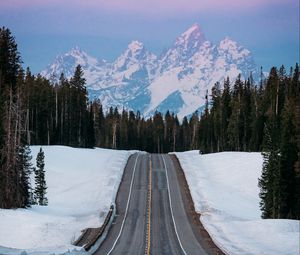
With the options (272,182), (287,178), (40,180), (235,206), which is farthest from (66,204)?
(287,178)

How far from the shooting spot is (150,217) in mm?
50531

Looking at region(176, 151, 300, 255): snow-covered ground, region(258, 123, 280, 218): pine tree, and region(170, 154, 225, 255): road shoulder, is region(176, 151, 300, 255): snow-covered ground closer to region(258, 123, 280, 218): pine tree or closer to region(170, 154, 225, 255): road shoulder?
region(170, 154, 225, 255): road shoulder

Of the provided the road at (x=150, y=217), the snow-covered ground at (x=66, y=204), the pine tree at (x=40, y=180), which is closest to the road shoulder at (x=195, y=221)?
the road at (x=150, y=217)

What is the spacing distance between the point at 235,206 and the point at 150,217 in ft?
44.3

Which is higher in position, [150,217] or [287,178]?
[287,178]

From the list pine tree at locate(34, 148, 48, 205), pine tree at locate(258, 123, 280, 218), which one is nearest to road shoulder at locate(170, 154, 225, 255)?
pine tree at locate(258, 123, 280, 218)

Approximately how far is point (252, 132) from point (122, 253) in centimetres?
7376

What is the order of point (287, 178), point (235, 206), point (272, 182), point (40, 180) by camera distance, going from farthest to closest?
point (235, 206)
point (287, 178)
point (272, 182)
point (40, 180)

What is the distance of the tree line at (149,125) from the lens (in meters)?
49.3

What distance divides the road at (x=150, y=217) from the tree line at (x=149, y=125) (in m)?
10.2

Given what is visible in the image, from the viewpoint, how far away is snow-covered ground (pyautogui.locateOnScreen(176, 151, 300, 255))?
1586 inches

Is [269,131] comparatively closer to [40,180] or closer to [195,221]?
[195,221]

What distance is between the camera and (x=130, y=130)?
175 meters

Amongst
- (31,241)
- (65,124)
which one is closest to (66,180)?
(31,241)
